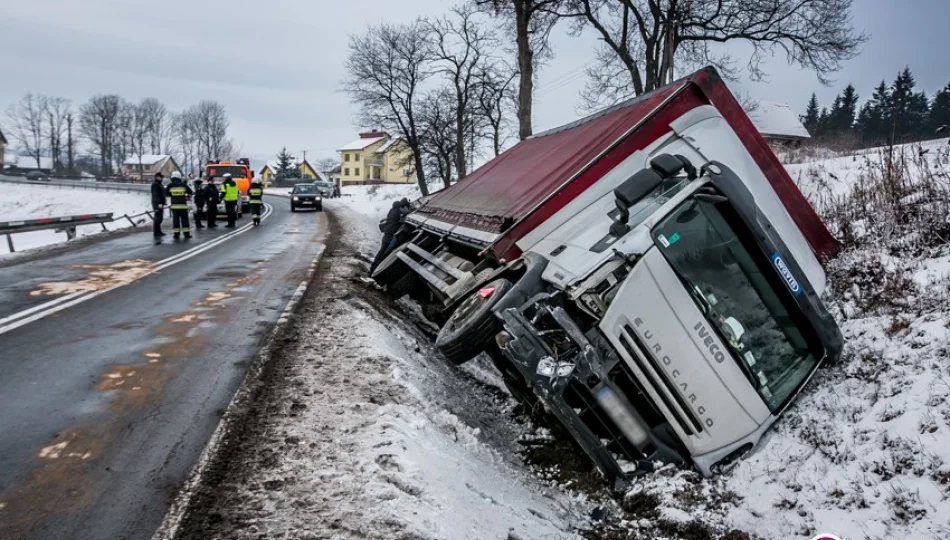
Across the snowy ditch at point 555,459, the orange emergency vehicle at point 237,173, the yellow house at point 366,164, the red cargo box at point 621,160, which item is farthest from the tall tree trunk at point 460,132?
the yellow house at point 366,164

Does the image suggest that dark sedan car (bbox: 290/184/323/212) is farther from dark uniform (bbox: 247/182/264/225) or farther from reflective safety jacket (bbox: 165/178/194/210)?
reflective safety jacket (bbox: 165/178/194/210)

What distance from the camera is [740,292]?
3.91 m

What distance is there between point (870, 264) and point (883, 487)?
118 inches

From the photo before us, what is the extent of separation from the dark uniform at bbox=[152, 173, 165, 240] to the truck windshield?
13517 mm

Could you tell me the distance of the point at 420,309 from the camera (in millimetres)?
8555

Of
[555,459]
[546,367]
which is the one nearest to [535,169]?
[555,459]

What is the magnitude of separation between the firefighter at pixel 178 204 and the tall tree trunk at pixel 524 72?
9098mm

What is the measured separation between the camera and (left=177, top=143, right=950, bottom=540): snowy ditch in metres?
2.88

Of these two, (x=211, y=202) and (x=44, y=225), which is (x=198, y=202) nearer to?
(x=211, y=202)

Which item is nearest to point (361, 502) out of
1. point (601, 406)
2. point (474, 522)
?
point (474, 522)

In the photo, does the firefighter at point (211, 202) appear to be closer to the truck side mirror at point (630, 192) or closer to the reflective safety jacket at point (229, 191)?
the reflective safety jacket at point (229, 191)

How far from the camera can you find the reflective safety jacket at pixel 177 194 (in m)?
14.5

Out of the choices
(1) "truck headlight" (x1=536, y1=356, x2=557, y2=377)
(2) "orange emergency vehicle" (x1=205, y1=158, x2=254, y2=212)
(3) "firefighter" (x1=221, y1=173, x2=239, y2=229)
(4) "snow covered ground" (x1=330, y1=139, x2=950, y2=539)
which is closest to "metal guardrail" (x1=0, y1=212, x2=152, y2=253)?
(3) "firefighter" (x1=221, y1=173, x2=239, y2=229)

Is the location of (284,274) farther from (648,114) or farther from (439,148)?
(439,148)
